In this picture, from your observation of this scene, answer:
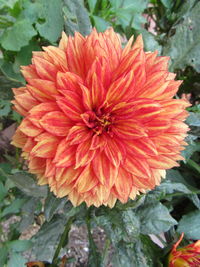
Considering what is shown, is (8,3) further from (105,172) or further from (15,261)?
(15,261)

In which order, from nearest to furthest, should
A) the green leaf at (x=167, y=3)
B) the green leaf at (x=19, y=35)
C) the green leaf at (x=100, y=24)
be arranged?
the green leaf at (x=19, y=35) < the green leaf at (x=100, y=24) < the green leaf at (x=167, y=3)

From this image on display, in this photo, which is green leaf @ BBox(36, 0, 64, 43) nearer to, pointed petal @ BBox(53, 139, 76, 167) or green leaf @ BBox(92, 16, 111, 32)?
green leaf @ BBox(92, 16, 111, 32)

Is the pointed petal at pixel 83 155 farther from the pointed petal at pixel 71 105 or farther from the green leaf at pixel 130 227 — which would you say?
the green leaf at pixel 130 227

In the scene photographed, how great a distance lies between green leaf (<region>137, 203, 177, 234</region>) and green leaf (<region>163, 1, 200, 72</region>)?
13.3 inches

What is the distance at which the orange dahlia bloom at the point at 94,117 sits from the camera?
1.44 ft

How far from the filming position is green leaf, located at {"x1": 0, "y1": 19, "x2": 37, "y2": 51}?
0.56 meters

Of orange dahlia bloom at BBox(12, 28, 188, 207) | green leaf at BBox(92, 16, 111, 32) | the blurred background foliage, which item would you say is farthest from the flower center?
green leaf at BBox(92, 16, 111, 32)

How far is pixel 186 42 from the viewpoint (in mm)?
720

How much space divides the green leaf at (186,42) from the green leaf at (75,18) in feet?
0.70

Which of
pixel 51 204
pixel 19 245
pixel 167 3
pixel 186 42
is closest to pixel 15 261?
pixel 19 245

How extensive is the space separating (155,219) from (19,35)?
43 centimetres

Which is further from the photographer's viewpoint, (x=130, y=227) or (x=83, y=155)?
(x=130, y=227)

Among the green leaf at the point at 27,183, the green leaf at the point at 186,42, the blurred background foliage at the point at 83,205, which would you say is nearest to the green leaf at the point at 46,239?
the blurred background foliage at the point at 83,205

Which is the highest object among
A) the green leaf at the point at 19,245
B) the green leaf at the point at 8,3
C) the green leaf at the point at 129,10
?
the green leaf at the point at 129,10
